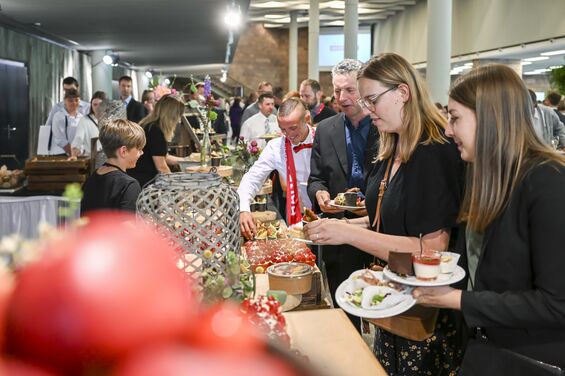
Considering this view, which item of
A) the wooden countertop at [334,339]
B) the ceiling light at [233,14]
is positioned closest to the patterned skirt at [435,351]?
the wooden countertop at [334,339]

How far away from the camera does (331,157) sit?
324 cm

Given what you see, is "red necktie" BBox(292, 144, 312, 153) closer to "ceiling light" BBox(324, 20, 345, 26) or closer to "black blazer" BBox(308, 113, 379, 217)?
"black blazer" BBox(308, 113, 379, 217)

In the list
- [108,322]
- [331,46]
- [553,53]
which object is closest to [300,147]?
[108,322]

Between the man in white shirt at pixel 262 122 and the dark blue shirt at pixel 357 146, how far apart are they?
418cm

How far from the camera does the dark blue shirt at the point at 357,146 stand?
3.18 meters

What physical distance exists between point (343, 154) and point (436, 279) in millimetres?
1513

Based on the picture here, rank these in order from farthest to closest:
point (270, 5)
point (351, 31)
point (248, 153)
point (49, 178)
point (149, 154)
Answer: point (270, 5)
point (351, 31)
point (49, 178)
point (248, 153)
point (149, 154)

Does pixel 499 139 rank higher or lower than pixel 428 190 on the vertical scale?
higher

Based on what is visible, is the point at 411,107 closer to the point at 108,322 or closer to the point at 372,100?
the point at 372,100

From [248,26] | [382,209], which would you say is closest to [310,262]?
[382,209]

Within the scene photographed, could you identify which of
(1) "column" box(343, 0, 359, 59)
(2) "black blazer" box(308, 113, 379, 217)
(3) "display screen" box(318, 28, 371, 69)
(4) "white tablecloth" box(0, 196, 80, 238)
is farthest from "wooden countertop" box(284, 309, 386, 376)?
(3) "display screen" box(318, 28, 371, 69)

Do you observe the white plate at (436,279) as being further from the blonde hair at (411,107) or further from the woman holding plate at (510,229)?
the blonde hair at (411,107)

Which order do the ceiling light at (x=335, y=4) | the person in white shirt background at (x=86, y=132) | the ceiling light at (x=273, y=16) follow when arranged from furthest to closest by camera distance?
the ceiling light at (x=273, y=16) → the ceiling light at (x=335, y=4) → the person in white shirt background at (x=86, y=132)

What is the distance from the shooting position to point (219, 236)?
1.51m
